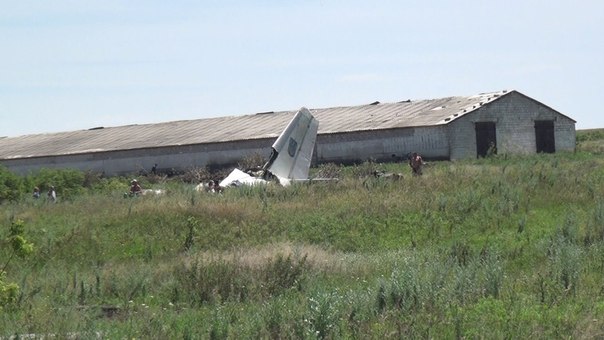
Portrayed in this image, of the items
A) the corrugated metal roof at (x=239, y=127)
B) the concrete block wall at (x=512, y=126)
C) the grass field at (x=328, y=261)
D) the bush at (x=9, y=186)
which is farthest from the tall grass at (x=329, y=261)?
the corrugated metal roof at (x=239, y=127)

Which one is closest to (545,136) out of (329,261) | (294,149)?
(294,149)

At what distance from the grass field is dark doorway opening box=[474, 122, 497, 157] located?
1694 centimetres

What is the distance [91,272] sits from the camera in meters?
19.0

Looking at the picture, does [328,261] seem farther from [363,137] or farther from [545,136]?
[545,136]

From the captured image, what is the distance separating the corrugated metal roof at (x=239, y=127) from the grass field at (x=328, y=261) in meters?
19.5

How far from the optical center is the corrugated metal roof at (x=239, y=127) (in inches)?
2050

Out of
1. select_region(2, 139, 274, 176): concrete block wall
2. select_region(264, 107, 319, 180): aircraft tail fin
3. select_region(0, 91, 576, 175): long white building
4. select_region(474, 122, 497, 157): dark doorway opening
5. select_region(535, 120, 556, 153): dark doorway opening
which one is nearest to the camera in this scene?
select_region(264, 107, 319, 180): aircraft tail fin

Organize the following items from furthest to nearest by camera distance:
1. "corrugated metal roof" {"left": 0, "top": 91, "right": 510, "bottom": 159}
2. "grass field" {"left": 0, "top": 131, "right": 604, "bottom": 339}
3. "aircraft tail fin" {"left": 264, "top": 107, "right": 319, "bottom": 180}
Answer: "corrugated metal roof" {"left": 0, "top": 91, "right": 510, "bottom": 159}
"aircraft tail fin" {"left": 264, "top": 107, "right": 319, "bottom": 180}
"grass field" {"left": 0, "top": 131, "right": 604, "bottom": 339}

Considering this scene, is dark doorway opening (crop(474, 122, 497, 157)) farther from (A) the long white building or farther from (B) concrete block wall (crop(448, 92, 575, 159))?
(B) concrete block wall (crop(448, 92, 575, 159))

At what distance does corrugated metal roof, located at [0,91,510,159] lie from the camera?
5206 cm

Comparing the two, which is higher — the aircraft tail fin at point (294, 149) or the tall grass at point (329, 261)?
the aircraft tail fin at point (294, 149)

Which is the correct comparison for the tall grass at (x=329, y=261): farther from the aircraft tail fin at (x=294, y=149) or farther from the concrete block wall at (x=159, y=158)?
the concrete block wall at (x=159, y=158)

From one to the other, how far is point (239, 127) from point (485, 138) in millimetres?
14056

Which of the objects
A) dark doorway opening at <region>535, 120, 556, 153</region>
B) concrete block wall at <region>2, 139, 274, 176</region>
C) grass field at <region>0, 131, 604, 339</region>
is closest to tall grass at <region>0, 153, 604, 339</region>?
grass field at <region>0, 131, 604, 339</region>
